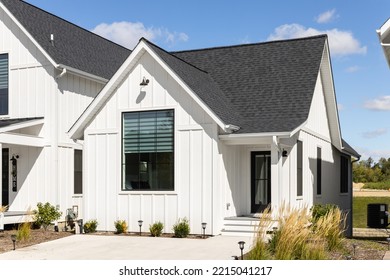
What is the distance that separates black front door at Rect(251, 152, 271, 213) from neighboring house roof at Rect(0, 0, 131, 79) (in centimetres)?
727

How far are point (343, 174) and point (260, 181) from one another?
9033mm

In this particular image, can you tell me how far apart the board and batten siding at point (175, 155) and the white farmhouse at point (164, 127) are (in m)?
0.03

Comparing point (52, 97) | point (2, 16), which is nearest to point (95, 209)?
point (52, 97)

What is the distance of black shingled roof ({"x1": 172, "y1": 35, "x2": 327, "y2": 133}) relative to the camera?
15.9 m

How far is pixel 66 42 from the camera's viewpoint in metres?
20.5

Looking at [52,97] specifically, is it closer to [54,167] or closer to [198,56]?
[54,167]

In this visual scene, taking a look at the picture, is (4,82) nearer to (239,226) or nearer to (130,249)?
(130,249)

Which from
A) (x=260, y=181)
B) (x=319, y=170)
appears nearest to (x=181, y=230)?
(x=260, y=181)

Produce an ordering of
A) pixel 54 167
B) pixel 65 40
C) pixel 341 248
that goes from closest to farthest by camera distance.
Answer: pixel 341 248 < pixel 54 167 < pixel 65 40

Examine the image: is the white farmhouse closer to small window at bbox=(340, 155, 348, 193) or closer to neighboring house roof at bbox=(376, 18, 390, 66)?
small window at bbox=(340, 155, 348, 193)

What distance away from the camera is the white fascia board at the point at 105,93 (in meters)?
15.8

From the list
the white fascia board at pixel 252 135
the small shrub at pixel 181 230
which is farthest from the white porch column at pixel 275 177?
the small shrub at pixel 181 230
